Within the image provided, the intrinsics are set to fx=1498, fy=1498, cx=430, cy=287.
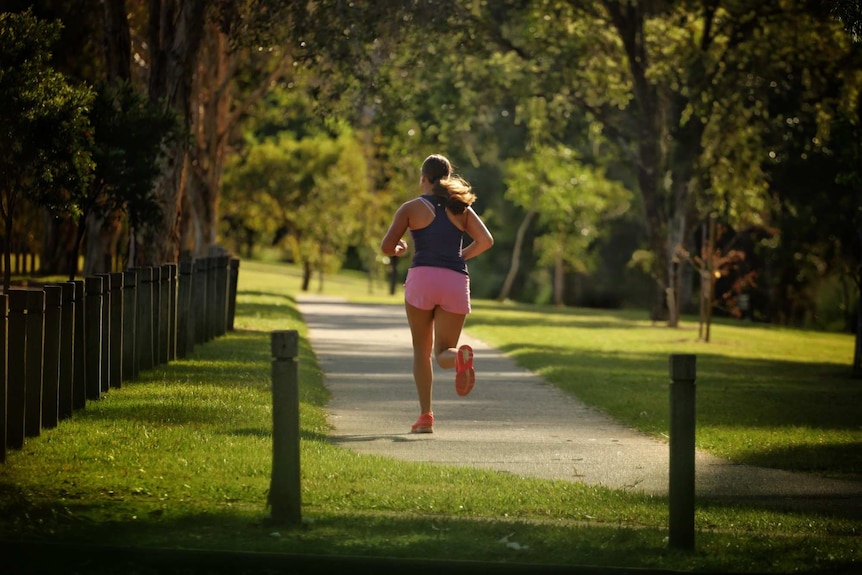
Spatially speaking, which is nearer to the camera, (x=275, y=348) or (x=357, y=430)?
(x=275, y=348)

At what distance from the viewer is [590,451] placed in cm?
1205

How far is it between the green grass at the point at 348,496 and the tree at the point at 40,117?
2.64 m

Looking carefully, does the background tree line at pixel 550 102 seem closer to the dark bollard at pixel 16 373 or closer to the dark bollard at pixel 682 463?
the dark bollard at pixel 16 373

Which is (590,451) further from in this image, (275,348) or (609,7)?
(609,7)

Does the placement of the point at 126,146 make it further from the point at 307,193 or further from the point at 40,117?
the point at 307,193

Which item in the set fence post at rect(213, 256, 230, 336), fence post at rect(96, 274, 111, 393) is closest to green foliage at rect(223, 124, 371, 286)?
fence post at rect(213, 256, 230, 336)

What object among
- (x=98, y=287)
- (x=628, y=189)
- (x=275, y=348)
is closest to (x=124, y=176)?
(x=98, y=287)

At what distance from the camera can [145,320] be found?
1575 centimetres

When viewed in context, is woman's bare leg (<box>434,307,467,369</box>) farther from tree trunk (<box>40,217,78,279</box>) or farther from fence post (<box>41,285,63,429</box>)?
tree trunk (<box>40,217,78,279</box>)

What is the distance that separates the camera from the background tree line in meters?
22.4

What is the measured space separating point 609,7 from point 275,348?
27.1 metres

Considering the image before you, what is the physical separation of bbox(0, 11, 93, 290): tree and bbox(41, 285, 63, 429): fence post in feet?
14.9

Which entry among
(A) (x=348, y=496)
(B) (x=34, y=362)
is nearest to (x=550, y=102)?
(B) (x=34, y=362)

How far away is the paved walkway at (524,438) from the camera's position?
1053 centimetres
